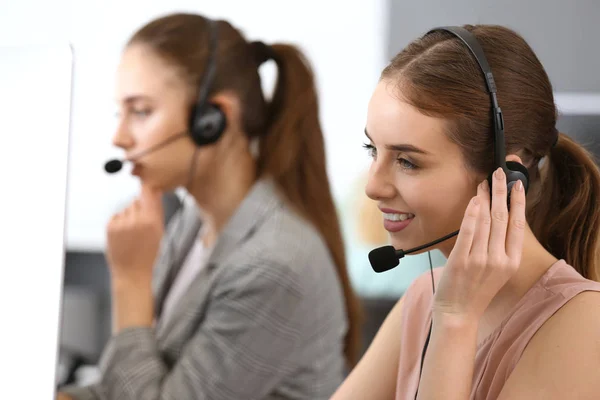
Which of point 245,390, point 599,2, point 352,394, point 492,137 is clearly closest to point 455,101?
point 492,137

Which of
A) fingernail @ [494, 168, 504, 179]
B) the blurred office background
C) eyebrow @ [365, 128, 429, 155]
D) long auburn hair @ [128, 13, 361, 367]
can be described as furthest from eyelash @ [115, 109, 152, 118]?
fingernail @ [494, 168, 504, 179]

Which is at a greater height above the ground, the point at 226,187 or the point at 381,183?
the point at 381,183

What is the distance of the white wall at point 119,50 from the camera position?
8.14ft

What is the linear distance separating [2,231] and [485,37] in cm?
57

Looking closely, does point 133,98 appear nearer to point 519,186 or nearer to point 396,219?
point 396,219

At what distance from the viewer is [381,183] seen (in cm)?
89

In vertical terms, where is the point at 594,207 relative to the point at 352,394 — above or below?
above

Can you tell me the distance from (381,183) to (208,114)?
748mm

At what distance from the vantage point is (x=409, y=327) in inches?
39.7

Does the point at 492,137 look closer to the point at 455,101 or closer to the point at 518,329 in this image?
the point at 455,101

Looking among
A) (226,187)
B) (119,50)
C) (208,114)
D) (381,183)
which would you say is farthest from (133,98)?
(119,50)

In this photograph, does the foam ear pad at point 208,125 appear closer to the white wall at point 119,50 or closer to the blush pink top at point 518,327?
the blush pink top at point 518,327

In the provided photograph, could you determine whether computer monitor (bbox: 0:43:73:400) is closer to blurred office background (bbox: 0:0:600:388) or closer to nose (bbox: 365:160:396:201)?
nose (bbox: 365:160:396:201)

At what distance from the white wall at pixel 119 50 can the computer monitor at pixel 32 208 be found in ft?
6.02
